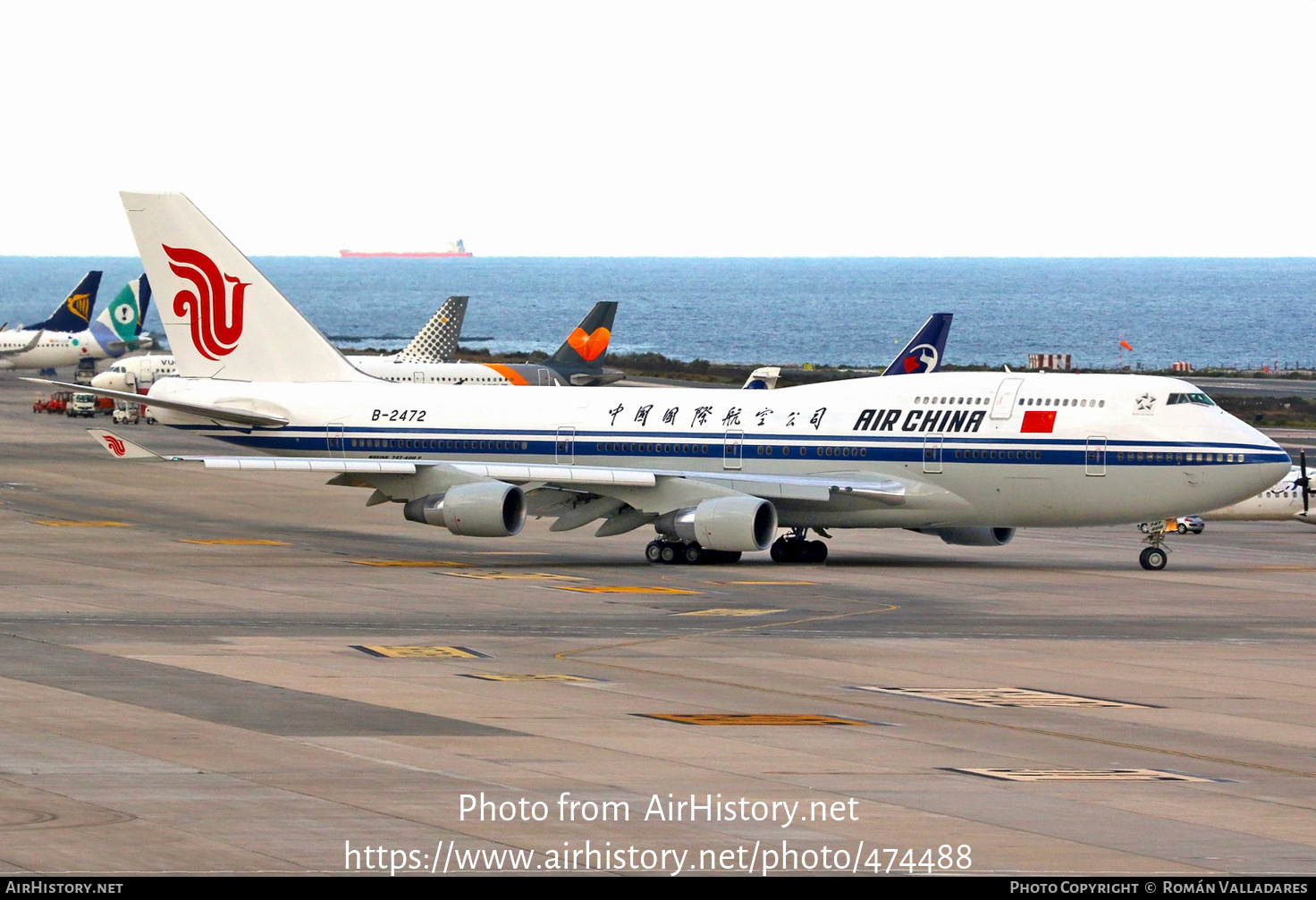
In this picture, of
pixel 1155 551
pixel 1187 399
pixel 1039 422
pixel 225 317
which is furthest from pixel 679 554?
pixel 225 317

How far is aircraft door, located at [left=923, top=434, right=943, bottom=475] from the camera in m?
45.4

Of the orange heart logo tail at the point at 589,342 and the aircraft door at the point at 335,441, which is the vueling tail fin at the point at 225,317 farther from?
the orange heart logo tail at the point at 589,342

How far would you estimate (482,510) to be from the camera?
4512cm

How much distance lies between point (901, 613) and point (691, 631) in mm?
5507

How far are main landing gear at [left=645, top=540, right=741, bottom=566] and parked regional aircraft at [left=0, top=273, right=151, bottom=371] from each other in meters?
101

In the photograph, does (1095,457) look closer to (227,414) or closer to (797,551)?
(797,551)

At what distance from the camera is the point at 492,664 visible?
2959 cm

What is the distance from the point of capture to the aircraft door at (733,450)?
47.4m

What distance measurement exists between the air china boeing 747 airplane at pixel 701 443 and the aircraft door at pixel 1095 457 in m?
0.04

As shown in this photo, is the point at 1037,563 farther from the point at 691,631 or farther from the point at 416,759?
the point at 416,759

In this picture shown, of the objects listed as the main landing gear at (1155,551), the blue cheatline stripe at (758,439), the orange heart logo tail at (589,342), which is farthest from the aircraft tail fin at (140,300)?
the main landing gear at (1155,551)

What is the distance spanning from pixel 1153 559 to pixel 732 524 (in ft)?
37.7

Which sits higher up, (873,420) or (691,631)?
(873,420)
